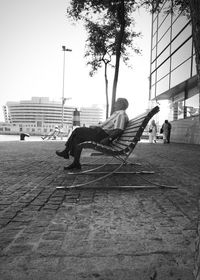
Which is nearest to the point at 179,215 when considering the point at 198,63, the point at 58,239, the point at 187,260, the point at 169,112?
the point at 187,260

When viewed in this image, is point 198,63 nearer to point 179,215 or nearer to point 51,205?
point 179,215

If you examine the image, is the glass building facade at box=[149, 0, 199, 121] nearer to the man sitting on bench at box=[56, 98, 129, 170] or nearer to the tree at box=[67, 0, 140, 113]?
the tree at box=[67, 0, 140, 113]

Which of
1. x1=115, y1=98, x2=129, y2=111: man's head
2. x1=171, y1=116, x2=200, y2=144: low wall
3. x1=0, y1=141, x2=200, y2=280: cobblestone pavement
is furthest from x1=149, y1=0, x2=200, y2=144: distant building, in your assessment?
x1=0, y1=141, x2=200, y2=280: cobblestone pavement

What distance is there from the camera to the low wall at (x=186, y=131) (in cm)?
1784

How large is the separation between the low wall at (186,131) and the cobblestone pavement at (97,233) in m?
14.6

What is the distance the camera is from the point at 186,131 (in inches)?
787

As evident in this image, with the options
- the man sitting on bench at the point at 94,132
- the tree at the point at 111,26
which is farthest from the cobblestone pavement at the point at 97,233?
the tree at the point at 111,26

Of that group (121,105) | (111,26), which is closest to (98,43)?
(111,26)

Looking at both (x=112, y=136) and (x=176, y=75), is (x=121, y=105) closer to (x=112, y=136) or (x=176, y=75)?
(x=112, y=136)

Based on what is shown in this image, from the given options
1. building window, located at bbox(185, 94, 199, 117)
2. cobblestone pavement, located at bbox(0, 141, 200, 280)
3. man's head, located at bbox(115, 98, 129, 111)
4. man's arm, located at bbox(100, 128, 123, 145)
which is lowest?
cobblestone pavement, located at bbox(0, 141, 200, 280)

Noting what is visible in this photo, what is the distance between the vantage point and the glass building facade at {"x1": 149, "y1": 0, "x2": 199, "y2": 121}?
60.2 feet

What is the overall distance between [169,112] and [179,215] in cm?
2476

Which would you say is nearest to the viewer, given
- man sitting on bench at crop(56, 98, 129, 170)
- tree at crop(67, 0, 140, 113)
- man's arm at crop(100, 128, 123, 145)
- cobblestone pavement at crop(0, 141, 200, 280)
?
cobblestone pavement at crop(0, 141, 200, 280)

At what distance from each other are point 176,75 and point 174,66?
840 mm
